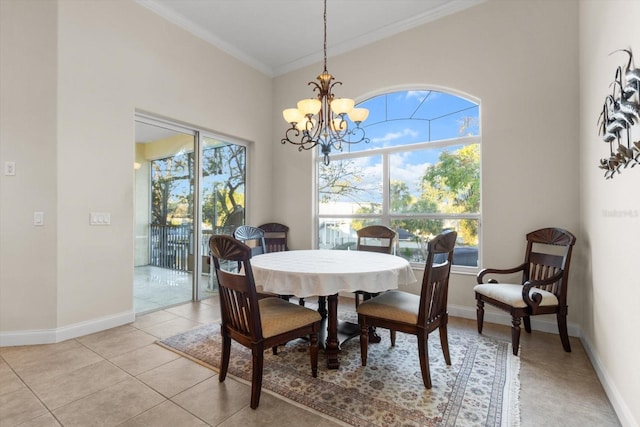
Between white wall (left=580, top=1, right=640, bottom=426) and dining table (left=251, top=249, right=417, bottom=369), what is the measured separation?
120cm

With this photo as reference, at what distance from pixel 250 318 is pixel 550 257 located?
2686mm

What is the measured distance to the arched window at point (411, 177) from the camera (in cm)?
345

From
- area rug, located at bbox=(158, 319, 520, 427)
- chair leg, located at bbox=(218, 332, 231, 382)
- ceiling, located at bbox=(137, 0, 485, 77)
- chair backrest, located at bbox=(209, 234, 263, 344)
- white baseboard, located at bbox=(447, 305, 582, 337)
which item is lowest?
area rug, located at bbox=(158, 319, 520, 427)

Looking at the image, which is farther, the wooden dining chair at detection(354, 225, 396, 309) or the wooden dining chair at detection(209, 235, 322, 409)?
the wooden dining chair at detection(354, 225, 396, 309)

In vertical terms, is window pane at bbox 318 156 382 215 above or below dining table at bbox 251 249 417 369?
above

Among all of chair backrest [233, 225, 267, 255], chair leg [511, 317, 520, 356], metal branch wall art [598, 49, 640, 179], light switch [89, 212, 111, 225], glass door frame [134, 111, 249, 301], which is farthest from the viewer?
glass door frame [134, 111, 249, 301]

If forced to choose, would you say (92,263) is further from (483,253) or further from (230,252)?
(483,253)

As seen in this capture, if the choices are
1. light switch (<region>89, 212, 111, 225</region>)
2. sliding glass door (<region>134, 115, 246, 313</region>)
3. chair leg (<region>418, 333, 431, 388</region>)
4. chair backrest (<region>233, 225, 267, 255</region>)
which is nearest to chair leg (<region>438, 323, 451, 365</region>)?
chair leg (<region>418, 333, 431, 388</region>)

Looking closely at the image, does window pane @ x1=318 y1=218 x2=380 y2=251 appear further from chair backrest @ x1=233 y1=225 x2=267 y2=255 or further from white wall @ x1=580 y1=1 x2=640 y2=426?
white wall @ x1=580 y1=1 x2=640 y2=426

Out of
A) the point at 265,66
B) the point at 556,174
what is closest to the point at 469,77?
the point at 556,174

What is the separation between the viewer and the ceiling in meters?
3.39

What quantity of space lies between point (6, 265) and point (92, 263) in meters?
0.59

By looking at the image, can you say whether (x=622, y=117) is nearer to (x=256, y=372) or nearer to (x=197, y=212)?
(x=256, y=372)

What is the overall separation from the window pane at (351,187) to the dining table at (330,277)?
1.82m
